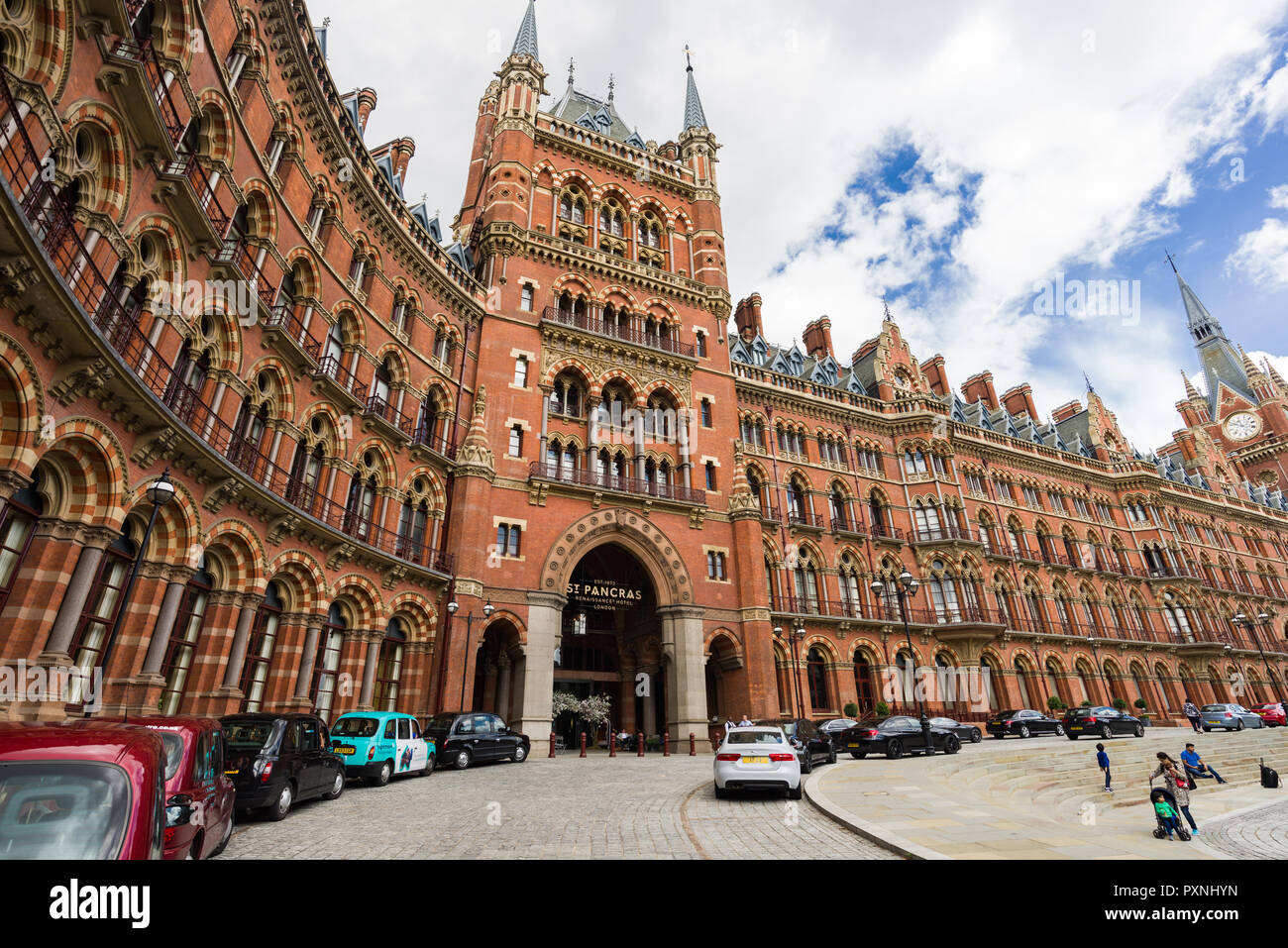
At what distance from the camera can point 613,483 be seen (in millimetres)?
30719

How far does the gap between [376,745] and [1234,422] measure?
93.7m

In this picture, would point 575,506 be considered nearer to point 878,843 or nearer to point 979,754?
point 979,754

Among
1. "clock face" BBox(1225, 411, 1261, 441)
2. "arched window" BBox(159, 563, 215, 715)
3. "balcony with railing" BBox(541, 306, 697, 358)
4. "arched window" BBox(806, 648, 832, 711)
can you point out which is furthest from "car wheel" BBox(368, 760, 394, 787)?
"clock face" BBox(1225, 411, 1261, 441)

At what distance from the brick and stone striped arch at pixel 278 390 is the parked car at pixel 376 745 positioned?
9.32m

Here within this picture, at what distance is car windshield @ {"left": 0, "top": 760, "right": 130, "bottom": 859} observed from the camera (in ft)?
12.8

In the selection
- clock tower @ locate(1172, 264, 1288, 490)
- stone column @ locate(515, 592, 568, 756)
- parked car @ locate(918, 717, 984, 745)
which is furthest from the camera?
clock tower @ locate(1172, 264, 1288, 490)

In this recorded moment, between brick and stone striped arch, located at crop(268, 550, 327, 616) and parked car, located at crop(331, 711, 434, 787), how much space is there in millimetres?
5558

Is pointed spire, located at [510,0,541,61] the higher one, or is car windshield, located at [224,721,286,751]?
pointed spire, located at [510,0,541,61]

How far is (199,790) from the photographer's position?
684cm

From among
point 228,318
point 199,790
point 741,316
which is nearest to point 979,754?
point 199,790

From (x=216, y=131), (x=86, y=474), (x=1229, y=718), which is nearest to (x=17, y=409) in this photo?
(x=86, y=474)

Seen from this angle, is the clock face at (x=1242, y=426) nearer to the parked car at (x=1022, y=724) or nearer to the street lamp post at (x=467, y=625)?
the parked car at (x=1022, y=724)

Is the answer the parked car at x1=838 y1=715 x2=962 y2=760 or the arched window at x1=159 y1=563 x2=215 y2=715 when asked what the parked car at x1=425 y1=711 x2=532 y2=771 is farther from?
the parked car at x1=838 y1=715 x2=962 y2=760

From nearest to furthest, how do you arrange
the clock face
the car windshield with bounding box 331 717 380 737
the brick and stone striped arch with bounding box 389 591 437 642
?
the car windshield with bounding box 331 717 380 737
the brick and stone striped arch with bounding box 389 591 437 642
the clock face
